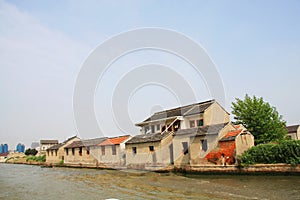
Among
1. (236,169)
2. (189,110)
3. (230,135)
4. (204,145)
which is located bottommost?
(236,169)

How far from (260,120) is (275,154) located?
8.01m

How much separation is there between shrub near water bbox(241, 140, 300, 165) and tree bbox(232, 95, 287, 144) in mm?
6524

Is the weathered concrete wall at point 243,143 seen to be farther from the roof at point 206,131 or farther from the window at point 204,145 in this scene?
the window at point 204,145

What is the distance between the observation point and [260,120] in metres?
24.9

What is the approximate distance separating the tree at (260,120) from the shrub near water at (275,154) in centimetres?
652

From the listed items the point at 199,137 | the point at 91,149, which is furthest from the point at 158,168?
the point at 91,149

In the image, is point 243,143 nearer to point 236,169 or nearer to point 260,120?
point 236,169

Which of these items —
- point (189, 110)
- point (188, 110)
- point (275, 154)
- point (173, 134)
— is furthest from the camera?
point (188, 110)

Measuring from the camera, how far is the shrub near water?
16.4 meters

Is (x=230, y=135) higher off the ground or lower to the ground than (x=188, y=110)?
lower

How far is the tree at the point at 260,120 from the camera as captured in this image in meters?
24.6

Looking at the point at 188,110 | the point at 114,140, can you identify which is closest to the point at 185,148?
the point at 188,110

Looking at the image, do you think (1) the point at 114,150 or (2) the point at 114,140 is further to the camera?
(2) the point at 114,140

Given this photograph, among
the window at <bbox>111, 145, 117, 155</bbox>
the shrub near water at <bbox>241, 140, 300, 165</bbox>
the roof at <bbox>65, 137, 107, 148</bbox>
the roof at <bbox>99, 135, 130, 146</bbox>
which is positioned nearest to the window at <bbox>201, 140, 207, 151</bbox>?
the shrub near water at <bbox>241, 140, 300, 165</bbox>
